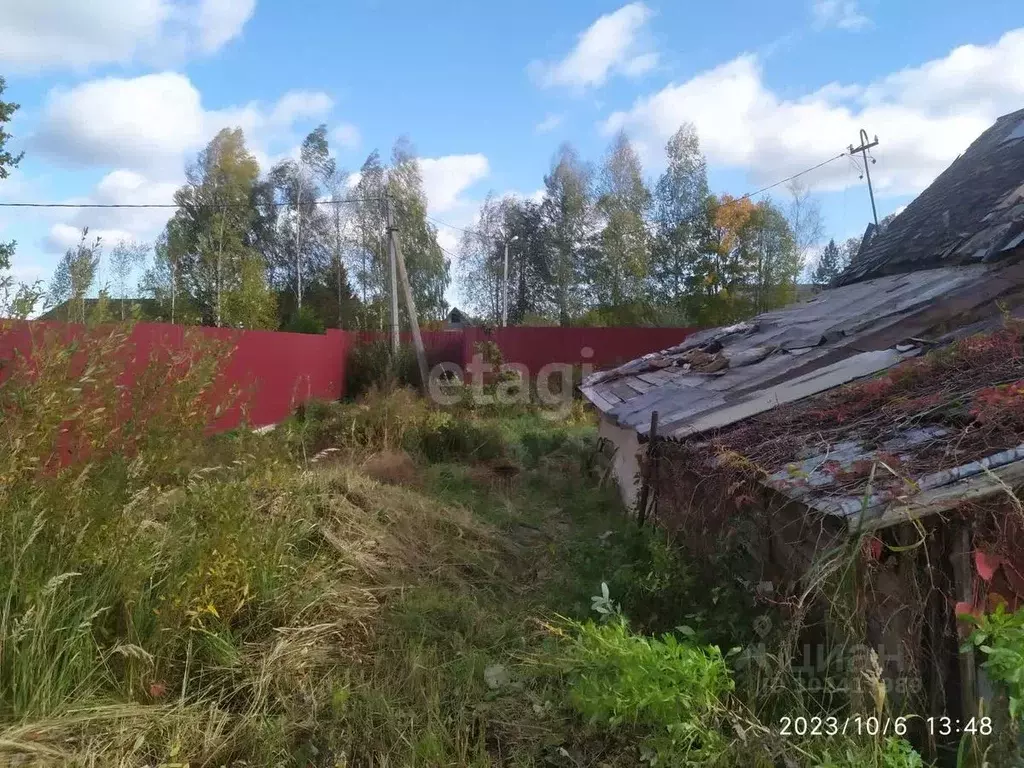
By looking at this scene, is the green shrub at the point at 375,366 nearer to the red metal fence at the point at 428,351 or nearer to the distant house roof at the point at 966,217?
the red metal fence at the point at 428,351

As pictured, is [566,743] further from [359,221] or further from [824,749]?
[359,221]

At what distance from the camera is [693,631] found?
10.8 ft

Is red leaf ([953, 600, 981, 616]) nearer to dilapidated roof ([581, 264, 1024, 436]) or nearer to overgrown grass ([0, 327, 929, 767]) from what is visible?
overgrown grass ([0, 327, 929, 767])

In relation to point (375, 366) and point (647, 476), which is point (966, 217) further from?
point (375, 366)

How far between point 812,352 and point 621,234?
23944mm

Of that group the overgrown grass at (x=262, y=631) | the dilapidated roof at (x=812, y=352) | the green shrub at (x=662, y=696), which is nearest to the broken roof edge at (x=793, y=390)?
the dilapidated roof at (x=812, y=352)

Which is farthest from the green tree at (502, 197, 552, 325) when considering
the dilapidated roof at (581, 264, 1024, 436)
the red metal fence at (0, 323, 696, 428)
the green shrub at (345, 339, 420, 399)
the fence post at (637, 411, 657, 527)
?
the fence post at (637, 411, 657, 527)

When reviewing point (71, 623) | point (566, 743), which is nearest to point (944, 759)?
point (566, 743)

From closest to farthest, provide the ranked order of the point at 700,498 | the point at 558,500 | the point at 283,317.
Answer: the point at 700,498 → the point at 558,500 → the point at 283,317

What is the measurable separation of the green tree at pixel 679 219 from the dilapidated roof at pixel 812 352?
68.2ft

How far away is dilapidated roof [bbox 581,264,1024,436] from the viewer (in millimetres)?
4613

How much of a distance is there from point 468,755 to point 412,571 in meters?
2.00

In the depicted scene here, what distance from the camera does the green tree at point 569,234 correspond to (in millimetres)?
30391
